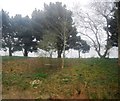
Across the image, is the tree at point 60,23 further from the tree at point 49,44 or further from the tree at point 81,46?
the tree at point 81,46


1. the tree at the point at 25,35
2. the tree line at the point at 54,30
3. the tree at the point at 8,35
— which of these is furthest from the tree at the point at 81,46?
the tree at the point at 8,35

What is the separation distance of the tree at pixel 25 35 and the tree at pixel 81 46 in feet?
8.70

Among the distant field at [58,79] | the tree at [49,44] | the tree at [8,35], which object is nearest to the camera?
the distant field at [58,79]

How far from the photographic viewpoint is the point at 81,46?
53.4ft

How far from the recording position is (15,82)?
8797 millimetres

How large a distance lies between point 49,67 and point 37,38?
490 centimetres

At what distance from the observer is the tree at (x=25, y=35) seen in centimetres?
1574

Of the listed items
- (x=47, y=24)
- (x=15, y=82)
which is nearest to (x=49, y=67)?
(x=15, y=82)

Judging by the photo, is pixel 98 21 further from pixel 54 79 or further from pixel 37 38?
pixel 54 79

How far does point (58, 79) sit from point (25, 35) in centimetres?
731

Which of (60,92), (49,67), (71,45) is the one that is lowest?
(60,92)

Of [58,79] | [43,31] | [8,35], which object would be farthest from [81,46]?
[58,79]

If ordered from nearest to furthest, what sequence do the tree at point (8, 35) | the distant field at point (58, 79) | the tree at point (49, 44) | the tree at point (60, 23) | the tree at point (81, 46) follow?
the distant field at point (58, 79)
the tree at point (60, 23)
the tree at point (49, 44)
the tree at point (81, 46)
the tree at point (8, 35)

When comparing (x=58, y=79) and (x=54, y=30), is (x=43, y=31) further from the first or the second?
(x=58, y=79)
